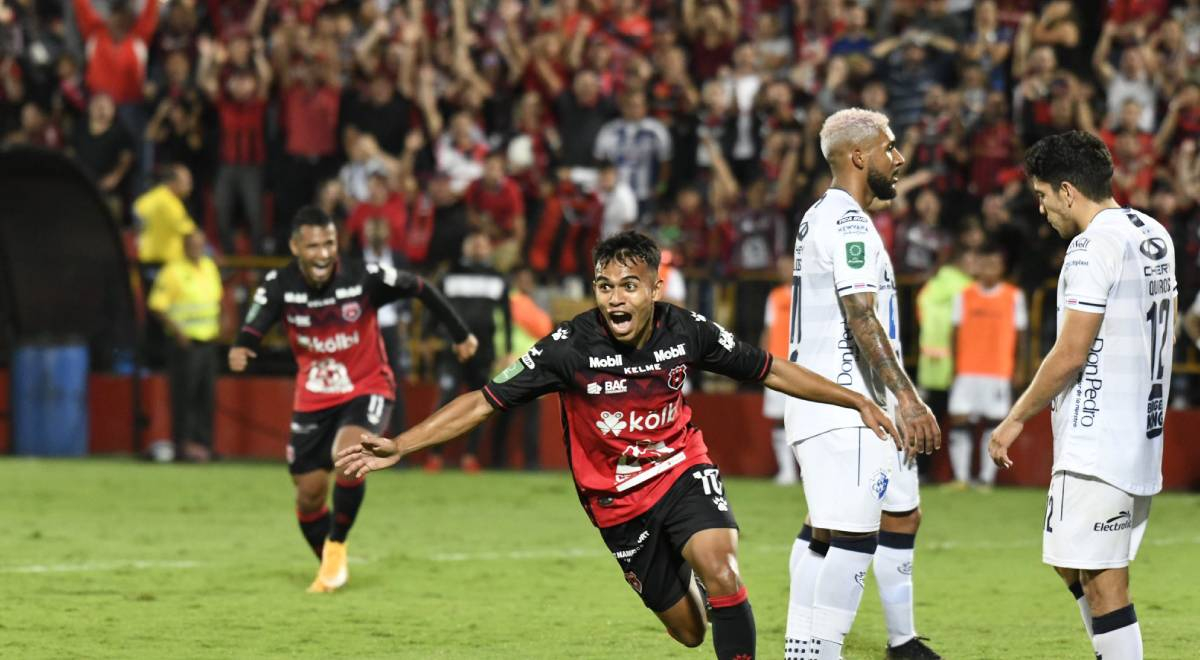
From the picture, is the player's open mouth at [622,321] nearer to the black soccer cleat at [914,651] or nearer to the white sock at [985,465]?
the black soccer cleat at [914,651]

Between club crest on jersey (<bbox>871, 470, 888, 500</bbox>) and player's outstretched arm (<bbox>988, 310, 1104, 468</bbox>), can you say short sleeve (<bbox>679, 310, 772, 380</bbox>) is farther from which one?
player's outstretched arm (<bbox>988, 310, 1104, 468</bbox>)

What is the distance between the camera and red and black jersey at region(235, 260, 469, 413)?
1130cm

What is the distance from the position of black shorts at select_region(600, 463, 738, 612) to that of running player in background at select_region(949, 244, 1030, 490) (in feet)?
34.1

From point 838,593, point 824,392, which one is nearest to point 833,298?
point 824,392

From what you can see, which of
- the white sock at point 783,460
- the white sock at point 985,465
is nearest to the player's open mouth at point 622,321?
the white sock at point 985,465

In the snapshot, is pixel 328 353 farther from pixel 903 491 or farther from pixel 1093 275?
pixel 1093 275

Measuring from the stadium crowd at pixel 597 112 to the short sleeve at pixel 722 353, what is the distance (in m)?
10.6

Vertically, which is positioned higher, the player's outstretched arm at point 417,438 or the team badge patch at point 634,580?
the player's outstretched arm at point 417,438

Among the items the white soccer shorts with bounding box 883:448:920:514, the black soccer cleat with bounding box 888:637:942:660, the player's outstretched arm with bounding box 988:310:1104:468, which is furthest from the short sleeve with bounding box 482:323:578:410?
the black soccer cleat with bounding box 888:637:942:660

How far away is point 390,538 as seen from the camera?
45.3 feet

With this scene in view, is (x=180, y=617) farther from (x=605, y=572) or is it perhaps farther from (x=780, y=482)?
(x=780, y=482)

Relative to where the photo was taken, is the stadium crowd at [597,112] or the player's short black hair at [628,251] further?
the stadium crowd at [597,112]

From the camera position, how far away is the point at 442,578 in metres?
11.6

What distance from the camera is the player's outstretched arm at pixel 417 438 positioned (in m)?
6.70
